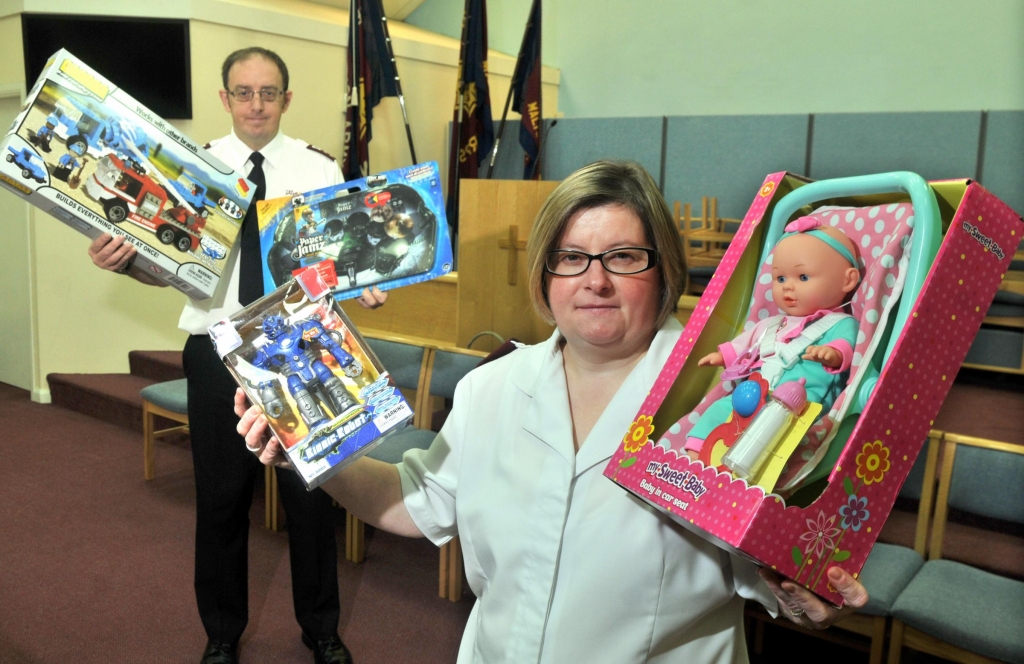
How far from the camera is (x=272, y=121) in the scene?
240 centimetres

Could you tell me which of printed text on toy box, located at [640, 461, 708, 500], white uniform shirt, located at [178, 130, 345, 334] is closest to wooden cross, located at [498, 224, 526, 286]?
white uniform shirt, located at [178, 130, 345, 334]

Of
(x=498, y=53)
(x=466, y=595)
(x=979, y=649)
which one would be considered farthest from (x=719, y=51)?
(x=979, y=649)

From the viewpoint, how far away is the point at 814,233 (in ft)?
3.79

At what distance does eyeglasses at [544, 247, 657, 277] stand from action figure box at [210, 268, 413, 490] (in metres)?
0.32

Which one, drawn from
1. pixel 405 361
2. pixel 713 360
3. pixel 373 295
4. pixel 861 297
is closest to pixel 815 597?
pixel 713 360

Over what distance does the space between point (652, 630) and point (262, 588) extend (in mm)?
2431

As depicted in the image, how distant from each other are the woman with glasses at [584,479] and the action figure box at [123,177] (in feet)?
3.31

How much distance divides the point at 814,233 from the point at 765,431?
0.31m

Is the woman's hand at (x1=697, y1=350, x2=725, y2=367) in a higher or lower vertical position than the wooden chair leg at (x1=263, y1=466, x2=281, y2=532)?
higher

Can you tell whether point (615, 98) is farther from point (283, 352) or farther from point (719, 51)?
point (283, 352)

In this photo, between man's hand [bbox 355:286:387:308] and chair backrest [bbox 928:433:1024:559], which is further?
chair backrest [bbox 928:433:1024:559]

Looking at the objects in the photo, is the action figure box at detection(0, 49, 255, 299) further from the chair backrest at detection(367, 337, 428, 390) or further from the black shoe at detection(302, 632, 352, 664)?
the chair backrest at detection(367, 337, 428, 390)

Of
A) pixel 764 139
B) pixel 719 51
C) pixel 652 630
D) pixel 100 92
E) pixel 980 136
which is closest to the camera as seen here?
pixel 652 630

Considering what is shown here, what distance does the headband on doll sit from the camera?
3.79 ft
